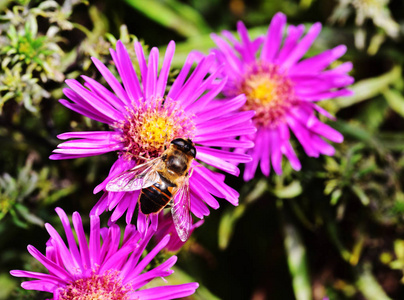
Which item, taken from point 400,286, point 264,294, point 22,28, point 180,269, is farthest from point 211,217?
point 22,28

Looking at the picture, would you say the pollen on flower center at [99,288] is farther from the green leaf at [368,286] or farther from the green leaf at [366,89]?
the green leaf at [366,89]

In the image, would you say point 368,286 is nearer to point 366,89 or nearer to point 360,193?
point 360,193

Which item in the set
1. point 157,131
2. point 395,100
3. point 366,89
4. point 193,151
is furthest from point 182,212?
point 395,100

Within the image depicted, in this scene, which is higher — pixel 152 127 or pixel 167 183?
pixel 152 127

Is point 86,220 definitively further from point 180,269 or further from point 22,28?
point 22,28

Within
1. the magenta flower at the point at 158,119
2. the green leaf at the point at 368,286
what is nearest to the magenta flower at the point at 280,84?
the magenta flower at the point at 158,119
